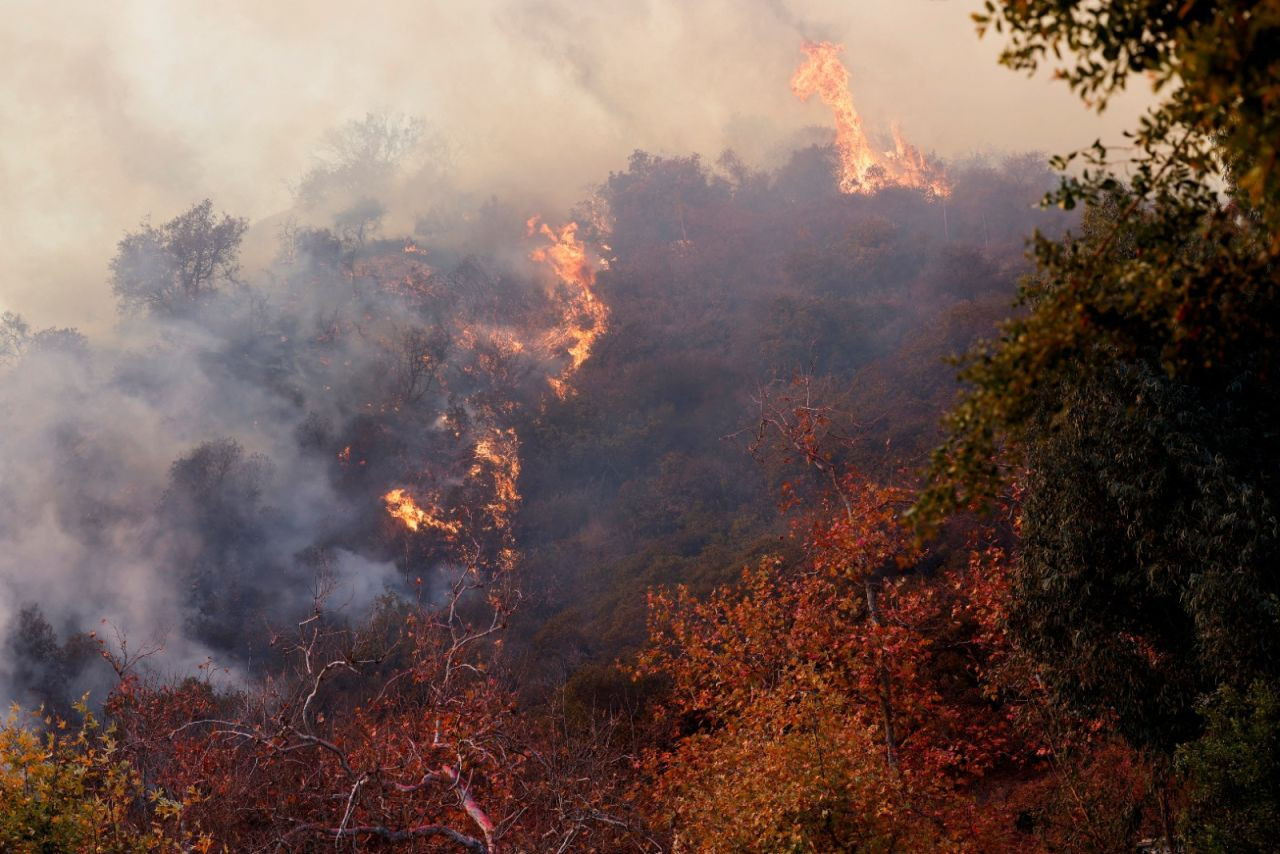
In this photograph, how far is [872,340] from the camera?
65.1 meters

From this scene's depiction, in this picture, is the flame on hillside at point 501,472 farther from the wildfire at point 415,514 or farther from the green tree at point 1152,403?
the green tree at point 1152,403

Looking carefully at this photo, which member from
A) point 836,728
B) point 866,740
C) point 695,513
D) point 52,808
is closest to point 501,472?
point 695,513

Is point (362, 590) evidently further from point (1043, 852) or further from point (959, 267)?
point (959, 267)

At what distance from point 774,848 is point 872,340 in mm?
57674

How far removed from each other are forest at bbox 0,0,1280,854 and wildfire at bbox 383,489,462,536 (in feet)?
0.75

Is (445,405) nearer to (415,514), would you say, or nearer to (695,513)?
(415,514)

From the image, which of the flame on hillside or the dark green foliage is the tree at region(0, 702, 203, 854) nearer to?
the dark green foliage

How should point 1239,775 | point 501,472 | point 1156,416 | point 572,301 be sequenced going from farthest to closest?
point 572,301 → point 501,472 → point 1156,416 → point 1239,775

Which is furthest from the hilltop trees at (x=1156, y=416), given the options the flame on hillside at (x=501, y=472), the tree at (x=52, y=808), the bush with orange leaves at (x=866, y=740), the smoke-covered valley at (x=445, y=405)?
the flame on hillside at (x=501, y=472)

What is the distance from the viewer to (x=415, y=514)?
56094mm

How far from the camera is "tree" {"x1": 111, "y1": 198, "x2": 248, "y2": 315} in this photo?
→ 70.9 metres

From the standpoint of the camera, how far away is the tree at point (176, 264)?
70875 millimetres

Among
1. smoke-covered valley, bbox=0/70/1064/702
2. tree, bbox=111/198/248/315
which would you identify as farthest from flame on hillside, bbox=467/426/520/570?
tree, bbox=111/198/248/315

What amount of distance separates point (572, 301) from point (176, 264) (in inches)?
1274
